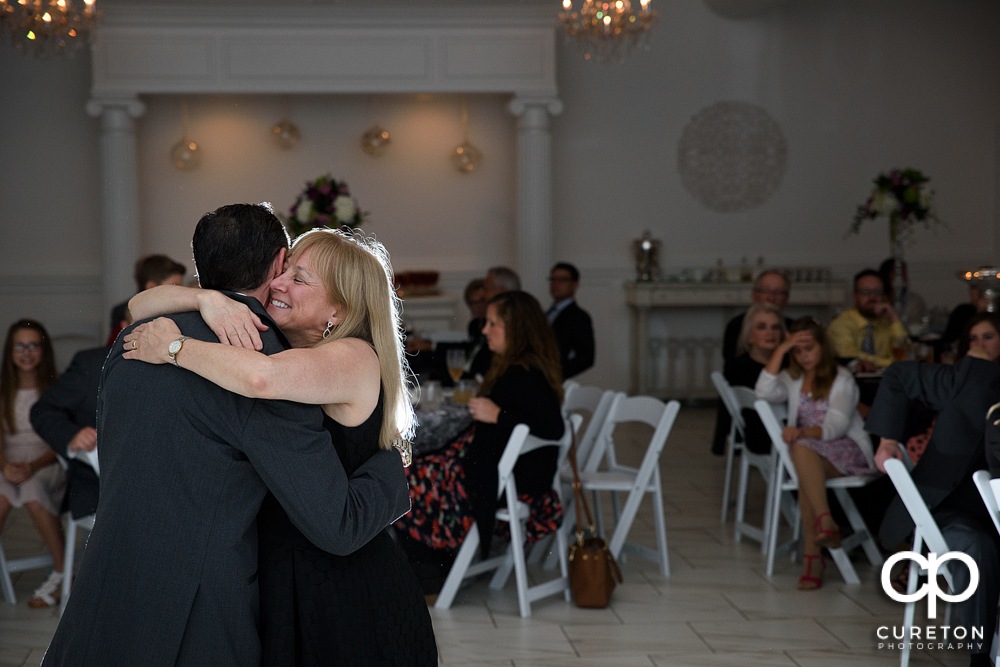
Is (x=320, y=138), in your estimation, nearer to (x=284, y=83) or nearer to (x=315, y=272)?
(x=284, y=83)

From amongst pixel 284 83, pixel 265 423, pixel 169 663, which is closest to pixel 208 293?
pixel 265 423

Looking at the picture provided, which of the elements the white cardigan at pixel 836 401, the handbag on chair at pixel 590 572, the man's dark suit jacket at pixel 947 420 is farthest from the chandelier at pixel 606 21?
the handbag on chair at pixel 590 572

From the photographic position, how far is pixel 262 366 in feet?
5.20

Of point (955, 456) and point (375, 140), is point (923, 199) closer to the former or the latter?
point (955, 456)

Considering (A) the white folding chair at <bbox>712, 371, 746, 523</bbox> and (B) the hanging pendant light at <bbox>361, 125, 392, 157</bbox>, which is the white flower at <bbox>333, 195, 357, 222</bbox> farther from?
(B) the hanging pendant light at <bbox>361, 125, 392, 157</bbox>

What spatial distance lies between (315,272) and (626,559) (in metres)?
3.17

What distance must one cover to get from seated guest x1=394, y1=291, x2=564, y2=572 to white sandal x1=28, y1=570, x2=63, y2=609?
147cm

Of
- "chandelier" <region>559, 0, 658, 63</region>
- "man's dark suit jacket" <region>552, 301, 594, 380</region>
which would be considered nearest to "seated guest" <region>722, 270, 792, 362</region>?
"man's dark suit jacket" <region>552, 301, 594, 380</region>

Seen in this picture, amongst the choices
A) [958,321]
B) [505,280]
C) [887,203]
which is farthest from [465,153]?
[958,321]

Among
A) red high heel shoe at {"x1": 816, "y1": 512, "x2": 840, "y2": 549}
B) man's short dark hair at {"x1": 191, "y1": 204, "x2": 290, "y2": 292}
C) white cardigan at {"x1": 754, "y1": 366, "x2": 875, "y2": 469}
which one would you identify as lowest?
red high heel shoe at {"x1": 816, "y1": 512, "x2": 840, "y2": 549}

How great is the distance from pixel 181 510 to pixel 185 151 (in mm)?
7643

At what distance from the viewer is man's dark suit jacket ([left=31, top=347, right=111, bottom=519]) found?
3.91m

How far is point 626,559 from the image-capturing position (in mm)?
4648

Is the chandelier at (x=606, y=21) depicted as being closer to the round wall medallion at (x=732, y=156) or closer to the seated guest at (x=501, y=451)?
the round wall medallion at (x=732, y=156)
